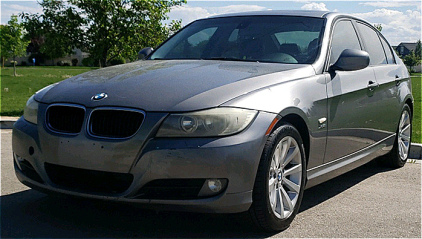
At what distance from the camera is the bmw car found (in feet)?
11.9

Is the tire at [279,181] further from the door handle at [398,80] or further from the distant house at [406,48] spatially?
the distant house at [406,48]

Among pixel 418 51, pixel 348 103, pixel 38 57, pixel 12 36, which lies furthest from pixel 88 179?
pixel 418 51

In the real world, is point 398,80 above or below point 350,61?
below

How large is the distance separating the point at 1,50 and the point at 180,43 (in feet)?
172

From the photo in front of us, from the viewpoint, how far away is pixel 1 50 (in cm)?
5409

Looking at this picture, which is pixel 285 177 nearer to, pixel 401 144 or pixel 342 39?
pixel 342 39

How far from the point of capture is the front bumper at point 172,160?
3.56m

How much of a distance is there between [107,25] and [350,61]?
866cm

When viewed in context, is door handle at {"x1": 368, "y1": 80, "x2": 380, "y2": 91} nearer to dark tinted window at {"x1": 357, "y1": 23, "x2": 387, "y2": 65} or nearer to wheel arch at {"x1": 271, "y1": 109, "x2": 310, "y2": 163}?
dark tinted window at {"x1": 357, "y1": 23, "x2": 387, "y2": 65}

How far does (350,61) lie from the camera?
4859 mm

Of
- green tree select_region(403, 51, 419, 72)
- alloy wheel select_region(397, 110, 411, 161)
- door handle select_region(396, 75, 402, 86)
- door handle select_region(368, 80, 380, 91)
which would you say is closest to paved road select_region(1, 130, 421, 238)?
door handle select_region(368, 80, 380, 91)

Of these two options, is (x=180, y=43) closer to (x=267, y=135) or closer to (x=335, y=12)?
(x=335, y=12)

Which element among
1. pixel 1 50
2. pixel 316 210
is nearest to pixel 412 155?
pixel 316 210

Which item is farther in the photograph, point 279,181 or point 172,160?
point 279,181
